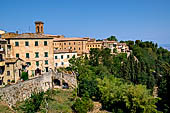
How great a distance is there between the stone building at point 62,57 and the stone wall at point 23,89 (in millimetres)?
11102

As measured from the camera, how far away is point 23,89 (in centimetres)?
2677

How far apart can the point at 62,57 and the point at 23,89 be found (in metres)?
22.1

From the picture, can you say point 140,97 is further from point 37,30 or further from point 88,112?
point 37,30

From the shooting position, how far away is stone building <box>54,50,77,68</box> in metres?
47.2

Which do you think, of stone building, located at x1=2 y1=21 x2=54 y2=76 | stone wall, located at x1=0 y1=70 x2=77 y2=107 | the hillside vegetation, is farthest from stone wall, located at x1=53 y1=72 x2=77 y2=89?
stone building, located at x1=2 y1=21 x2=54 y2=76

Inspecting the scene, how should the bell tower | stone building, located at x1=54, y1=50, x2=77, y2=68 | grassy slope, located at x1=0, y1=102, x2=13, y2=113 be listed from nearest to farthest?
1. grassy slope, located at x1=0, y1=102, x2=13, y2=113
2. the bell tower
3. stone building, located at x1=54, y1=50, x2=77, y2=68

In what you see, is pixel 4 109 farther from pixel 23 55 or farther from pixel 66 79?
pixel 23 55

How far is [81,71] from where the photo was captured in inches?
1604

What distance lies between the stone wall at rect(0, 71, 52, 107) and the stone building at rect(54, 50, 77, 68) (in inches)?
437

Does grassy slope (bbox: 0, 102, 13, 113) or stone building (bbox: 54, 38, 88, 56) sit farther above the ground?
stone building (bbox: 54, 38, 88, 56)

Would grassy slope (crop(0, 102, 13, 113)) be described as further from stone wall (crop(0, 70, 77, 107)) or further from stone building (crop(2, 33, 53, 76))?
stone building (crop(2, 33, 53, 76))

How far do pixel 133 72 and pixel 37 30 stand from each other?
32497 millimetres

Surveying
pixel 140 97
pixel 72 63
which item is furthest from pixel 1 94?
pixel 72 63

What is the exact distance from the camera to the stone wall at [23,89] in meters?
22.8
